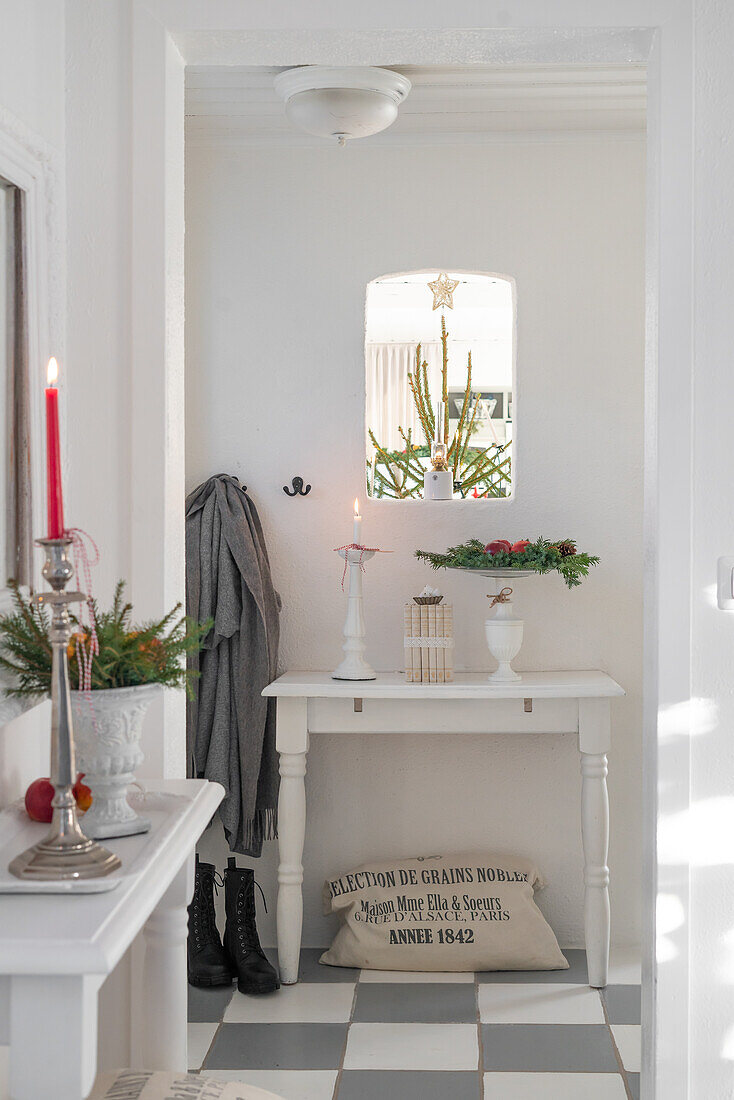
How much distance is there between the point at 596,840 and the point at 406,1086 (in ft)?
2.70

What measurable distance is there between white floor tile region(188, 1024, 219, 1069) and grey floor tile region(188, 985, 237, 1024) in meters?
0.03

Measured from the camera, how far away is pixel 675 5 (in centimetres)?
183

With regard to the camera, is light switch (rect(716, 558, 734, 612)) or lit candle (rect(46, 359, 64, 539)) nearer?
lit candle (rect(46, 359, 64, 539))

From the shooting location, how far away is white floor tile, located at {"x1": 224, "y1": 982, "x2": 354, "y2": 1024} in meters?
2.71

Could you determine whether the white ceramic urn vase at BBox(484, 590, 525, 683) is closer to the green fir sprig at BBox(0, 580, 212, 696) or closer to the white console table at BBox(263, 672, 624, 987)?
the white console table at BBox(263, 672, 624, 987)

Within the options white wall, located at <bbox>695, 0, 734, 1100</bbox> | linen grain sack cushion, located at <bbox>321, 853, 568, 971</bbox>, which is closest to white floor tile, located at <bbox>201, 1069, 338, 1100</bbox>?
linen grain sack cushion, located at <bbox>321, 853, 568, 971</bbox>

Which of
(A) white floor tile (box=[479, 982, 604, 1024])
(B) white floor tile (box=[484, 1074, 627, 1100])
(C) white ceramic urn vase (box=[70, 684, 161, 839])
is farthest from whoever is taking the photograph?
(A) white floor tile (box=[479, 982, 604, 1024])

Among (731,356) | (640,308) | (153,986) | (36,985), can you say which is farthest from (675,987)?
(640,308)

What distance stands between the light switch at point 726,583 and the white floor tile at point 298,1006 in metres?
1.53

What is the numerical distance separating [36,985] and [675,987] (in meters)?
1.25

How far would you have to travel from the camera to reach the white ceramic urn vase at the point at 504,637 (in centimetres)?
294

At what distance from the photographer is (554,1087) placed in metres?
2.36

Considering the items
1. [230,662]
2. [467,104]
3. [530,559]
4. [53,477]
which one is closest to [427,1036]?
[230,662]

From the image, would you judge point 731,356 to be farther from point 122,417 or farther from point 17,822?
point 17,822
